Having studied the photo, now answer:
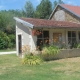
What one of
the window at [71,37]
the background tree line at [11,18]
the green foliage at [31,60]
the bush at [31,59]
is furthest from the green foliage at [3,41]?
A: the green foliage at [31,60]

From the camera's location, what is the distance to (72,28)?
17.6 metres

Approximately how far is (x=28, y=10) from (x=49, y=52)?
134 ft

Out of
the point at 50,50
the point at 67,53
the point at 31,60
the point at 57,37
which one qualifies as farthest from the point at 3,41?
the point at 31,60

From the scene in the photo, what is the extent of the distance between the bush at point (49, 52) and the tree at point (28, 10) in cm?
3900

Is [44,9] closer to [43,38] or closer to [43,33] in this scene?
[43,33]

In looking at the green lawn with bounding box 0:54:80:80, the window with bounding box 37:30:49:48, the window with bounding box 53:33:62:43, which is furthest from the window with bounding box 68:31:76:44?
the green lawn with bounding box 0:54:80:80

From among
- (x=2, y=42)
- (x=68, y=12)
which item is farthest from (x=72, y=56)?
(x=2, y=42)

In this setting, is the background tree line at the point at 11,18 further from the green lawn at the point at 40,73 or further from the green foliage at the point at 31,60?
the green lawn at the point at 40,73

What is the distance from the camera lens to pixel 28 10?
55.0 metres

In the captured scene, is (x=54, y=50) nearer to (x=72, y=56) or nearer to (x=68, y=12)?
(x=72, y=56)

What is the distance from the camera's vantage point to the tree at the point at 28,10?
5469cm

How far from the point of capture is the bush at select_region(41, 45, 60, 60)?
15523mm

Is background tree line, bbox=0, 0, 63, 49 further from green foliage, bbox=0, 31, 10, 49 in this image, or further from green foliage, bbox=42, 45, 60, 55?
green foliage, bbox=42, 45, 60, 55

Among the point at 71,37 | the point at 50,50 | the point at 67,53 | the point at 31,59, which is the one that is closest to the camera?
the point at 31,59
